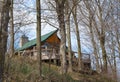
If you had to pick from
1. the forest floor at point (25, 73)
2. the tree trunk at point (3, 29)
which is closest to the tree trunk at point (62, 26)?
the forest floor at point (25, 73)

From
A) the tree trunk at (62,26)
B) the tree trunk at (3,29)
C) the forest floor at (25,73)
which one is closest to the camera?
the tree trunk at (3,29)

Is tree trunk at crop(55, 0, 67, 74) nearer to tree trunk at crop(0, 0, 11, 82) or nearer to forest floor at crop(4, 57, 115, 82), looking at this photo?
forest floor at crop(4, 57, 115, 82)

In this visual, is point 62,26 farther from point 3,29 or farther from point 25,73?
point 3,29

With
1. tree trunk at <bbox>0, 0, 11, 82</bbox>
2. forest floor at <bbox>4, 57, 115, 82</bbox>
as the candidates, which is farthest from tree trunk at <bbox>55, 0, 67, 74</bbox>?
tree trunk at <bbox>0, 0, 11, 82</bbox>

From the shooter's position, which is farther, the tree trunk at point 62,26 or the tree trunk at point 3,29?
the tree trunk at point 62,26

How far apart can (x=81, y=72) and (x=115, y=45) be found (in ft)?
20.4

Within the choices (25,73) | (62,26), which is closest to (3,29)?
(25,73)

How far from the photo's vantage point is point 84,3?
31812 mm

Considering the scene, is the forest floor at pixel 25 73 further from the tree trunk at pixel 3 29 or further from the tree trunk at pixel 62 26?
the tree trunk at pixel 3 29

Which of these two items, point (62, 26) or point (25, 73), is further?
point (62, 26)

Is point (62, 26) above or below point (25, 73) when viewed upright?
above

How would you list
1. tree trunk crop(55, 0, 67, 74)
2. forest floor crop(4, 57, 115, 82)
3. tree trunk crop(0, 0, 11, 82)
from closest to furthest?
1. tree trunk crop(0, 0, 11, 82)
2. forest floor crop(4, 57, 115, 82)
3. tree trunk crop(55, 0, 67, 74)

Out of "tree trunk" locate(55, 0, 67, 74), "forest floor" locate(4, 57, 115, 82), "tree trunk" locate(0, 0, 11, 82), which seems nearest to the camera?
"tree trunk" locate(0, 0, 11, 82)

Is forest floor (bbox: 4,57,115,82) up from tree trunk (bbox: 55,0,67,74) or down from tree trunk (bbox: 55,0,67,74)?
down
